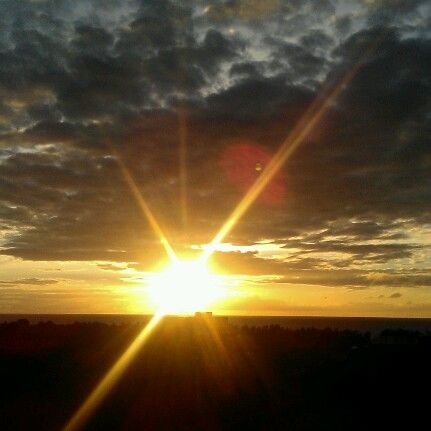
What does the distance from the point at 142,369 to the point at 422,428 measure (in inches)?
726

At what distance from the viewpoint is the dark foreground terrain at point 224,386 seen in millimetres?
22375

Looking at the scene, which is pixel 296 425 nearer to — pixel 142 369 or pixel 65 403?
pixel 65 403

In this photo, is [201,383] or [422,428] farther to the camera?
[201,383]

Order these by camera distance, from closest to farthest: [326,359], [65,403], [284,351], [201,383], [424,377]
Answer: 1. [65,403]
2. [201,383]
3. [424,377]
4. [326,359]
5. [284,351]

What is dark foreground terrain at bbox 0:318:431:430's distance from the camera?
22375 mm

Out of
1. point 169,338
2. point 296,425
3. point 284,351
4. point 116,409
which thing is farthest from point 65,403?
point 169,338

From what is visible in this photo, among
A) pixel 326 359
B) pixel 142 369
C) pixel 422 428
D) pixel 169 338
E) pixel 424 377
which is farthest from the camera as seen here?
pixel 169 338

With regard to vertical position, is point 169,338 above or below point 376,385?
above

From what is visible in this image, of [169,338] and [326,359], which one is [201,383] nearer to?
[326,359]

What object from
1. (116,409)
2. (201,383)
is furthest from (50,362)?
(116,409)

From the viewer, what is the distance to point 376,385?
102ft

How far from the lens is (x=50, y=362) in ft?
126

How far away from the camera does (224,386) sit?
30.2 m

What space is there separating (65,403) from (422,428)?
1341 centimetres
